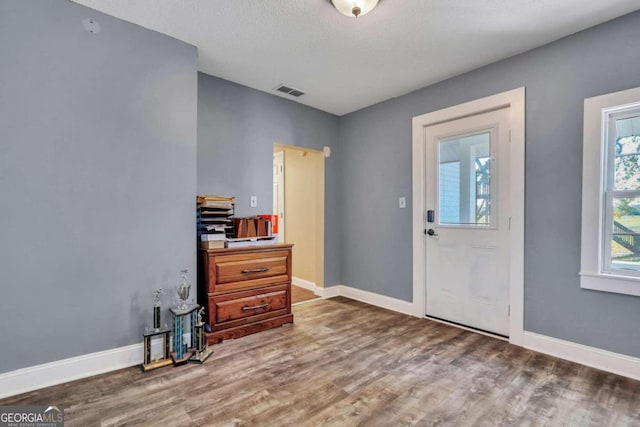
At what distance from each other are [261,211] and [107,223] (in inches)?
59.6

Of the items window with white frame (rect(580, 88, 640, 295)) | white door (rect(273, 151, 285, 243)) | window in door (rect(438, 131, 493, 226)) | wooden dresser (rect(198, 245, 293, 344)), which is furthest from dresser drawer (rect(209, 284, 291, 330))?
window with white frame (rect(580, 88, 640, 295))

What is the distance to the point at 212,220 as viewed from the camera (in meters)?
2.64

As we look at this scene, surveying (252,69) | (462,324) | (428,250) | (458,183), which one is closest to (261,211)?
(252,69)

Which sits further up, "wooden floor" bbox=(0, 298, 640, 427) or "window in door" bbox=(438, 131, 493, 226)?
"window in door" bbox=(438, 131, 493, 226)

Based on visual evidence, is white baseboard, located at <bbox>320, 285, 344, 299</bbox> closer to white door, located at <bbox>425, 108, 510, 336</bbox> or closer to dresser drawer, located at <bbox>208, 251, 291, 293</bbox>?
dresser drawer, located at <bbox>208, 251, 291, 293</bbox>

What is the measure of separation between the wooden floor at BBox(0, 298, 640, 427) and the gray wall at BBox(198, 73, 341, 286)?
151cm

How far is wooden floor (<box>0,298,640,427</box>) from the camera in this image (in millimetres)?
1586

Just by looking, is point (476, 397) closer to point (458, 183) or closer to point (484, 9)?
point (458, 183)

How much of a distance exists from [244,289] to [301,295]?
1463 millimetres

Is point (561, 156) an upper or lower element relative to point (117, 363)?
upper

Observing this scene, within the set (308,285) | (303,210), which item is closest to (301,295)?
(308,285)

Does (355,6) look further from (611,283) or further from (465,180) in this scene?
(611,283)

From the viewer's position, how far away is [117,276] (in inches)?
82.5

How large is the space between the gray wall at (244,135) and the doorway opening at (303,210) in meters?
0.27
